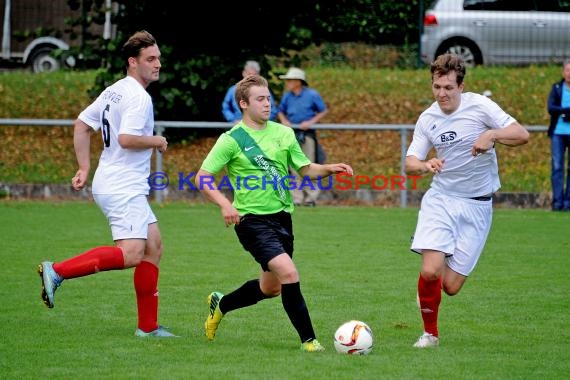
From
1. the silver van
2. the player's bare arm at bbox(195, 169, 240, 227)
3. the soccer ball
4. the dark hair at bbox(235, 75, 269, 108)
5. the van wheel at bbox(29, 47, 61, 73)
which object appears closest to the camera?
the soccer ball

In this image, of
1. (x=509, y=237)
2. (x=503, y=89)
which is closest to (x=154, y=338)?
(x=509, y=237)

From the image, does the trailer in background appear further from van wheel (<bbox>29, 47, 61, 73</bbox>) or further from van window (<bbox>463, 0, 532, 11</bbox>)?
van window (<bbox>463, 0, 532, 11</bbox>)

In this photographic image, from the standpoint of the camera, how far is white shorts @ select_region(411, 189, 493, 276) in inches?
310

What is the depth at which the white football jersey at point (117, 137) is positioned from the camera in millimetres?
7867

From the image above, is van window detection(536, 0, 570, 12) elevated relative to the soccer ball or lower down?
elevated

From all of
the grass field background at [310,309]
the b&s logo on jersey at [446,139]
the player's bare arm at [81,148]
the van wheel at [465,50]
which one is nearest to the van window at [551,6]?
the van wheel at [465,50]

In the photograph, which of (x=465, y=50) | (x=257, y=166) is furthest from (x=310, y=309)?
(x=465, y=50)

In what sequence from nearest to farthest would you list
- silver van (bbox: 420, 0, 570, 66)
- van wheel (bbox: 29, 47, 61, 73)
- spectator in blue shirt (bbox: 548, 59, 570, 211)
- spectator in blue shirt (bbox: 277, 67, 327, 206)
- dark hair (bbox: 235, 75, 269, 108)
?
dark hair (bbox: 235, 75, 269, 108)
spectator in blue shirt (bbox: 548, 59, 570, 211)
spectator in blue shirt (bbox: 277, 67, 327, 206)
silver van (bbox: 420, 0, 570, 66)
van wheel (bbox: 29, 47, 61, 73)

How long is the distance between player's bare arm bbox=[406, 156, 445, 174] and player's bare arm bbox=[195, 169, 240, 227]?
1165mm

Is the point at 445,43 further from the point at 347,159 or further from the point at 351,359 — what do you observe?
the point at 351,359

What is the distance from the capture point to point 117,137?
25.9ft

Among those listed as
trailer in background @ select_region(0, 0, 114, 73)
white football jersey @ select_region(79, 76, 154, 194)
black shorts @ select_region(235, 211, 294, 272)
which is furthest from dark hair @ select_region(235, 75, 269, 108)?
trailer in background @ select_region(0, 0, 114, 73)

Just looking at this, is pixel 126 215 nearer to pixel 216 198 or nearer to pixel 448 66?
pixel 216 198

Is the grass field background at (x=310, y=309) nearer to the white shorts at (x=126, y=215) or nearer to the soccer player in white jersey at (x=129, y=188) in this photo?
the soccer player in white jersey at (x=129, y=188)
